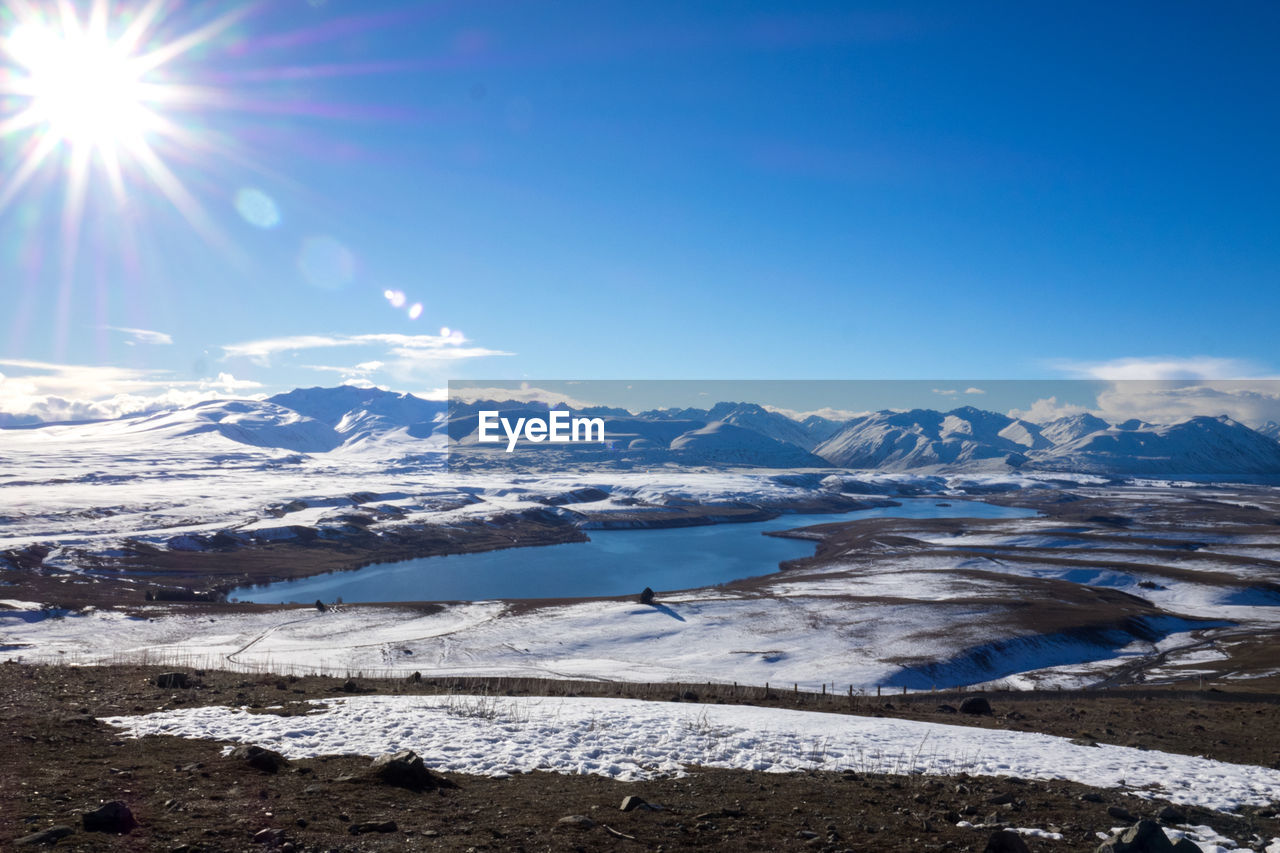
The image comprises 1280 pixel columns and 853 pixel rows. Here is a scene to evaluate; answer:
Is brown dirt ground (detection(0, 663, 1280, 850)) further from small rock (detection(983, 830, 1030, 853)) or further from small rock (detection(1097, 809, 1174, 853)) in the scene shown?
small rock (detection(1097, 809, 1174, 853))

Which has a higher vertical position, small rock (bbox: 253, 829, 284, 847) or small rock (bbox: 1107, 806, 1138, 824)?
small rock (bbox: 253, 829, 284, 847)

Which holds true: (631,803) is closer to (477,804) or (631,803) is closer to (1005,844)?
(477,804)

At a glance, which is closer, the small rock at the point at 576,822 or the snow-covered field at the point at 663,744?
the small rock at the point at 576,822

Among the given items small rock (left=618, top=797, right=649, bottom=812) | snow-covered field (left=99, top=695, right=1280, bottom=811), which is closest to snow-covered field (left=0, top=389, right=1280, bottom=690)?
snow-covered field (left=99, top=695, right=1280, bottom=811)

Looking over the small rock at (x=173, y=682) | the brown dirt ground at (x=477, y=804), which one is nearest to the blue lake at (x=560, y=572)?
the small rock at (x=173, y=682)

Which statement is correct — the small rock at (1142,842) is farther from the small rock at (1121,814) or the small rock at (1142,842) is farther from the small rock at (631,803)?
the small rock at (631,803)

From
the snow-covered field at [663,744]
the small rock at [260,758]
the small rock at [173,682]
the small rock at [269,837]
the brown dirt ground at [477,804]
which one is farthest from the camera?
the small rock at [173,682]
